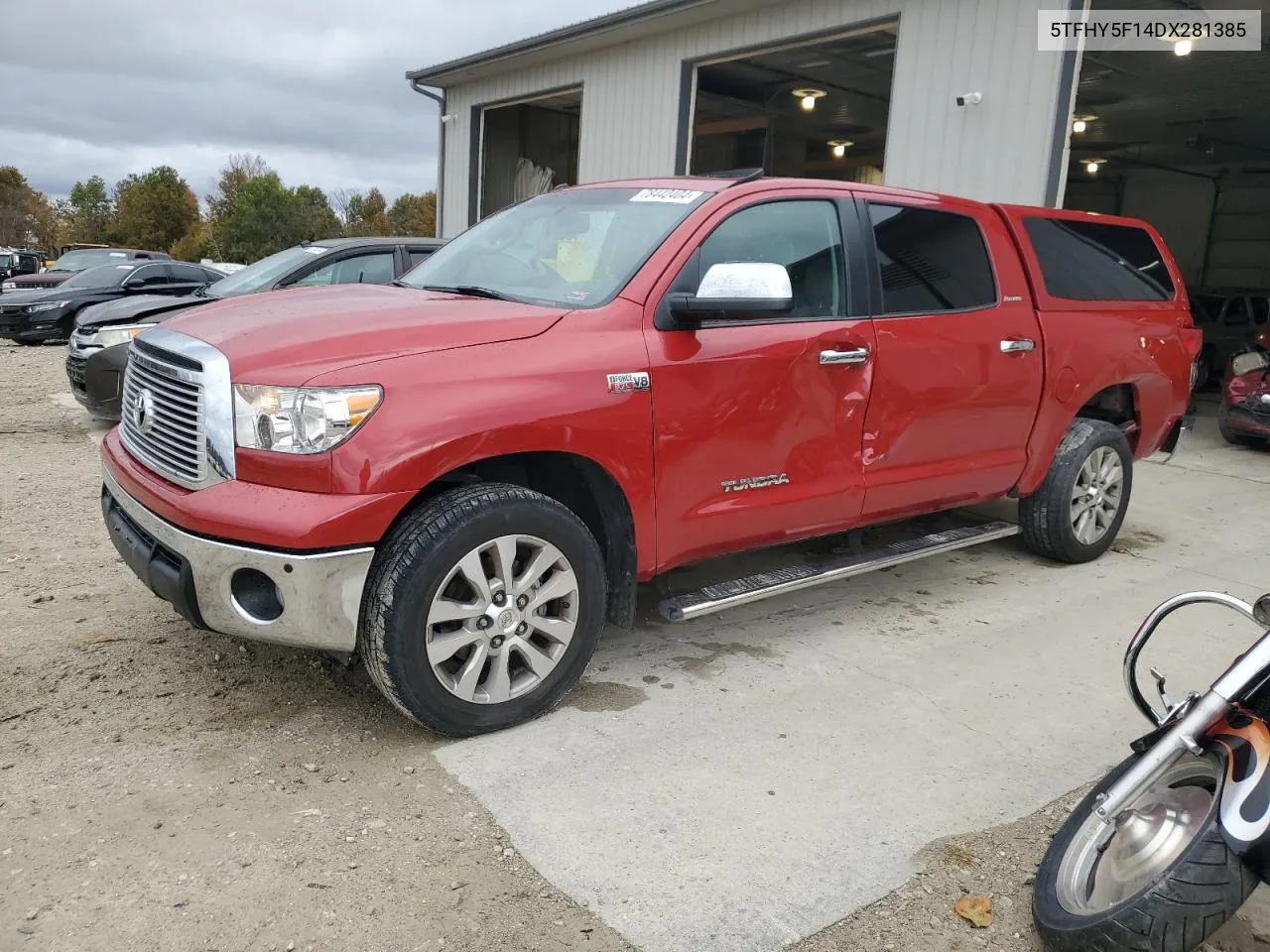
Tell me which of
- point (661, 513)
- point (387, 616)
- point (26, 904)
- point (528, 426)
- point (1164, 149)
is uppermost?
point (1164, 149)

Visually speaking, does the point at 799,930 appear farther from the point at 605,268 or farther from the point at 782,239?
the point at 782,239

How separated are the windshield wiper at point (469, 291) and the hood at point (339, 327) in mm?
90

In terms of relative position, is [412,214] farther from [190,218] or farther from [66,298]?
[66,298]

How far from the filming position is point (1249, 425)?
945 centimetres

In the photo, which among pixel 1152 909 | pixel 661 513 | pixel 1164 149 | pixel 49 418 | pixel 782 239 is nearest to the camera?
pixel 1152 909

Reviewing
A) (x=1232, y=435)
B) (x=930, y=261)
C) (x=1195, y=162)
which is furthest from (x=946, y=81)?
(x=1195, y=162)

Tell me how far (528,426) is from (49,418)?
7.60 m

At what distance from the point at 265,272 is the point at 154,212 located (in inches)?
2256

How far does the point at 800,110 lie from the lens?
53.2 ft

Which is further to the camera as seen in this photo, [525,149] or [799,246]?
[525,149]

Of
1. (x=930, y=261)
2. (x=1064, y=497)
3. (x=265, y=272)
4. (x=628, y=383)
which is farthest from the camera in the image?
(x=265, y=272)

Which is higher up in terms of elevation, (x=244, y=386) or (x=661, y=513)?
(x=244, y=386)

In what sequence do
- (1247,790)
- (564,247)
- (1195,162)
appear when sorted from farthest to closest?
1. (1195,162)
2. (564,247)
3. (1247,790)

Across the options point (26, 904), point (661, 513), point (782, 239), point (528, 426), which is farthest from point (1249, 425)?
point (26, 904)
